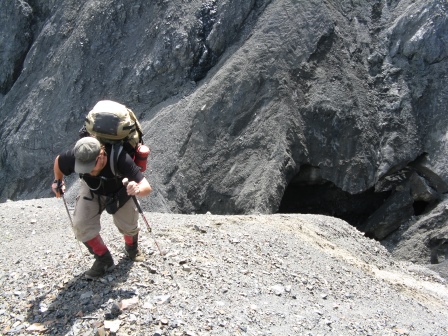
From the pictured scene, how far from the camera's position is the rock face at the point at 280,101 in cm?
1307

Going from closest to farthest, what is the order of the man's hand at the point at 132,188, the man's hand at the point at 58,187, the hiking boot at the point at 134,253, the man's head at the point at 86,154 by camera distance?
the man's head at the point at 86,154 → the man's hand at the point at 132,188 → the man's hand at the point at 58,187 → the hiking boot at the point at 134,253

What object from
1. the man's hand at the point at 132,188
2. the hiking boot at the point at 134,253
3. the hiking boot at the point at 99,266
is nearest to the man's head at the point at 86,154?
the man's hand at the point at 132,188

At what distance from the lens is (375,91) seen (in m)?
14.0

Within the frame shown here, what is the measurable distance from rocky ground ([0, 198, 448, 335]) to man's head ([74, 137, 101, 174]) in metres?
1.31

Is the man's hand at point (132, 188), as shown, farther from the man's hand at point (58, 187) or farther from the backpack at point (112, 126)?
the man's hand at point (58, 187)

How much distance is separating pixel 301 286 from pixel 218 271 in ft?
3.45

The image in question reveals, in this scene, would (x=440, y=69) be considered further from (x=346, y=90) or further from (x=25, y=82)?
(x=25, y=82)

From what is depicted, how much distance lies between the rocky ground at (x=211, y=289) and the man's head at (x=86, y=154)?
1.31m

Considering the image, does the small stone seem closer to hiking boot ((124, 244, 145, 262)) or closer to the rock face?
hiking boot ((124, 244, 145, 262))

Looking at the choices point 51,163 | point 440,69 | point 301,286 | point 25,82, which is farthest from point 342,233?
point 25,82

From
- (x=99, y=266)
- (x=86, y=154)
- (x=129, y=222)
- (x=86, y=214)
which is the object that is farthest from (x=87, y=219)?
(x=86, y=154)

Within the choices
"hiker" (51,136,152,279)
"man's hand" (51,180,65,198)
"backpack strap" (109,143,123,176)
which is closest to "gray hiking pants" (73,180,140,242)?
"hiker" (51,136,152,279)

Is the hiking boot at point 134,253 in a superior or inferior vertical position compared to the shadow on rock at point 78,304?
superior

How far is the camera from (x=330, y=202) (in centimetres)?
1420
